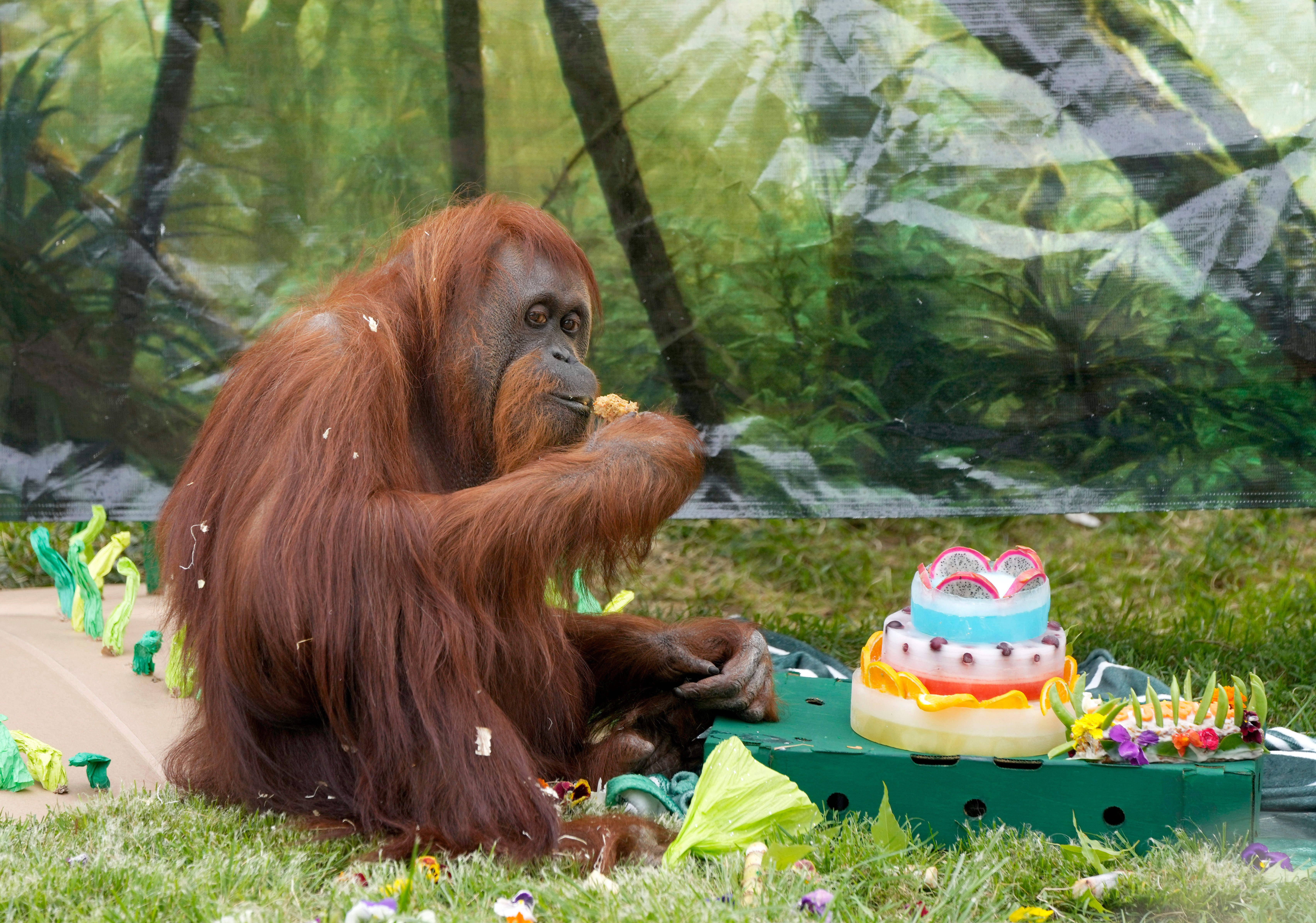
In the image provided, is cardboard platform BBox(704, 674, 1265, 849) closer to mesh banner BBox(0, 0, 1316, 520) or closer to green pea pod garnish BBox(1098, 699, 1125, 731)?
green pea pod garnish BBox(1098, 699, 1125, 731)

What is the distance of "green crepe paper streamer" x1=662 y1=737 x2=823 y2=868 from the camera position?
1935 mm

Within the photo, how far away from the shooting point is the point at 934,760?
7.15ft

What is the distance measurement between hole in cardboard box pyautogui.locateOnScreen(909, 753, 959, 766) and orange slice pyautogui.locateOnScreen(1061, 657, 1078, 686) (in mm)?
299

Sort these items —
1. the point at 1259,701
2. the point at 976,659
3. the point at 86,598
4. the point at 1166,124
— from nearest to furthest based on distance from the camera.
→ the point at 1259,701
the point at 976,659
the point at 86,598
the point at 1166,124

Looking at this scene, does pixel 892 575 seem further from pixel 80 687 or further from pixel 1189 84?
pixel 80 687

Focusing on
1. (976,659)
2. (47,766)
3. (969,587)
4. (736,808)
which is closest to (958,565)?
(969,587)

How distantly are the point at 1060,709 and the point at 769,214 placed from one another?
1.94 meters

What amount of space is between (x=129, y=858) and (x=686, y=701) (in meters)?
1.08

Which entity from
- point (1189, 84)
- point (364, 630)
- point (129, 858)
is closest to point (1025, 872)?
point (364, 630)

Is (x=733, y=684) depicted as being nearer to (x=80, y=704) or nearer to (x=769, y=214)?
(x=80, y=704)

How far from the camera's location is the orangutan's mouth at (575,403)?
2.27 meters

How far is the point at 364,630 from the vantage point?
6.40ft

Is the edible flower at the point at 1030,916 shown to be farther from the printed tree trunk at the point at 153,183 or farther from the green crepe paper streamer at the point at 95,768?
the printed tree trunk at the point at 153,183

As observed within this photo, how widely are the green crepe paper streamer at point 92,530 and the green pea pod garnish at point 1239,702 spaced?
2.91 m
